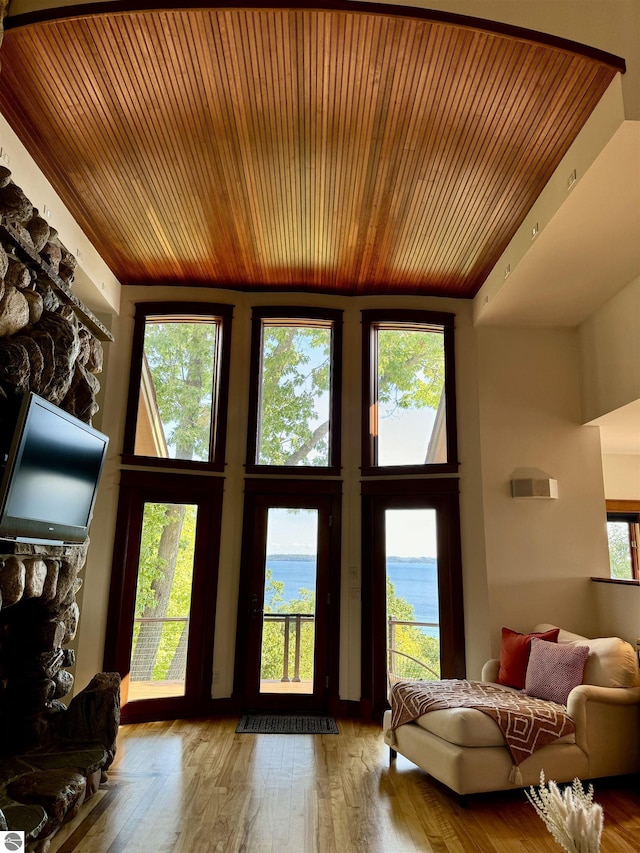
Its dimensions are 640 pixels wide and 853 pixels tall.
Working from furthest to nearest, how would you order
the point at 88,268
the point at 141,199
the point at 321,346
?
the point at 321,346 → the point at 88,268 → the point at 141,199

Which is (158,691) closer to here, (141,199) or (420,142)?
(141,199)

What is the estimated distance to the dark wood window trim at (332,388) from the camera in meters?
5.77

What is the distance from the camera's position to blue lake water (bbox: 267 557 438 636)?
5480 mm

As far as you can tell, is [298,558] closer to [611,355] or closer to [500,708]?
[500,708]

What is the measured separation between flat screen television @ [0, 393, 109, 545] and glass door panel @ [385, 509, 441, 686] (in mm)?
2874

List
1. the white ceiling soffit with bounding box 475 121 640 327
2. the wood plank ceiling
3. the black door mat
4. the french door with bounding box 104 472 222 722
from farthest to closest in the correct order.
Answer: the french door with bounding box 104 472 222 722
the black door mat
the white ceiling soffit with bounding box 475 121 640 327
the wood plank ceiling

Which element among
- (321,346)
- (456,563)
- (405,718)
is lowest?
(405,718)

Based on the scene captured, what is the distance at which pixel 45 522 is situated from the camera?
3197 mm

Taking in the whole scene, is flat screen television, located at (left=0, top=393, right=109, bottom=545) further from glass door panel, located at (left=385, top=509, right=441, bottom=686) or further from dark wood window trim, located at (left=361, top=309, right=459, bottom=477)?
glass door panel, located at (left=385, top=509, right=441, bottom=686)

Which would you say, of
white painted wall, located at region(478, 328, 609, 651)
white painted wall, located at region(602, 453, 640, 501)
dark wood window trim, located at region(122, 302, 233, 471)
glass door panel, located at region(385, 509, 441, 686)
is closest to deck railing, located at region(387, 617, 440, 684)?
glass door panel, located at region(385, 509, 441, 686)

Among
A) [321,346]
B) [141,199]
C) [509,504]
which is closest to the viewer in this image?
[141,199]

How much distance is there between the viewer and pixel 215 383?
19.4 feet

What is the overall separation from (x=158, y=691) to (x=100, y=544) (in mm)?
1370

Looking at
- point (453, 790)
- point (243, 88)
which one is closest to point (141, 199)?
point (243, 88)
